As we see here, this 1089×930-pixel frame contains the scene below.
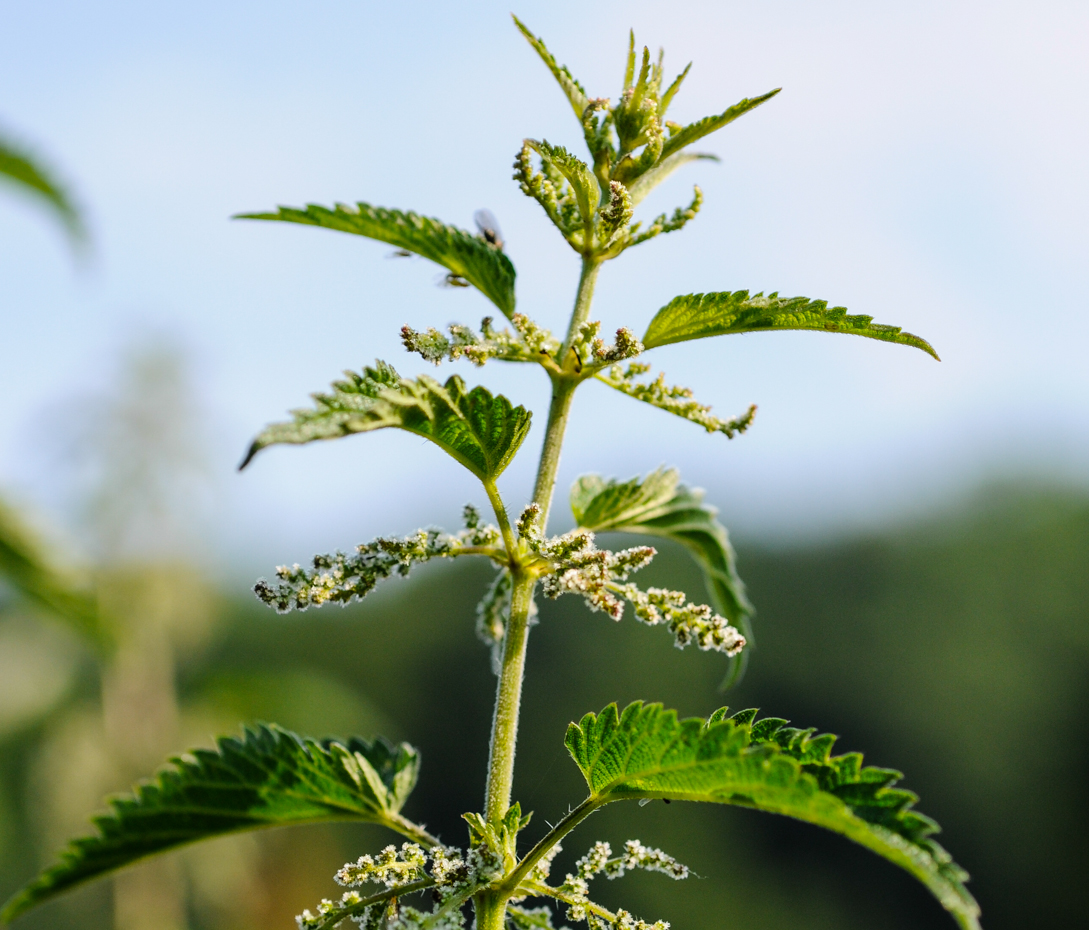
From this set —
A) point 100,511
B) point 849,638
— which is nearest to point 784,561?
point 849,638

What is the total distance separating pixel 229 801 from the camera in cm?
192

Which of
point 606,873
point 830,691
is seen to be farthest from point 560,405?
point 830,691

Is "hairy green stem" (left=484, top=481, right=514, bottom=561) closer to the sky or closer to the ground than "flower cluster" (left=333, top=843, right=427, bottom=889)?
closer to the sky

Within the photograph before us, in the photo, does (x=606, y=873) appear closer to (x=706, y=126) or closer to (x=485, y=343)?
(x=485, y=343)

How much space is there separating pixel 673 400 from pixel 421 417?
679 mm

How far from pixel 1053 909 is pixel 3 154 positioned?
5762cm

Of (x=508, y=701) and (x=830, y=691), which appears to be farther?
(x=830, y=691)

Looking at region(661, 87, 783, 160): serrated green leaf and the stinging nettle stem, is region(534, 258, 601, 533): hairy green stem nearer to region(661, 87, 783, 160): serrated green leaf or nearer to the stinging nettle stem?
the stinging nettle stem

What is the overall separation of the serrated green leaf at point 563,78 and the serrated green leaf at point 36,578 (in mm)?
1661

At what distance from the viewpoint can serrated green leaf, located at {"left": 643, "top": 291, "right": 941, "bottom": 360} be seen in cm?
211

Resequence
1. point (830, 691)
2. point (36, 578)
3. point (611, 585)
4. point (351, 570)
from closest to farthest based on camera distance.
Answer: point (36, 578), point (351, 570), point (611, 585), point (830, 691)

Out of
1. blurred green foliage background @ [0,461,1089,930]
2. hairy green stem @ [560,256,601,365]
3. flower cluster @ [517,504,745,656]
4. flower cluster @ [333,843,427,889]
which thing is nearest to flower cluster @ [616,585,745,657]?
flower cluster @ [517,504,745,656]

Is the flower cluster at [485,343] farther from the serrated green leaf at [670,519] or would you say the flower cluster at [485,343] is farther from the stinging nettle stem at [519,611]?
the serrated green leaf at [670,519]

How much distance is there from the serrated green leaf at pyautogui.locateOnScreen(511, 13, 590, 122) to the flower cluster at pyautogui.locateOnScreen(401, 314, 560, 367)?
0.57 metres
